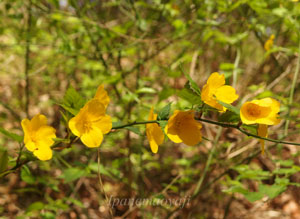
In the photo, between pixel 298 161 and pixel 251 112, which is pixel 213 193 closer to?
pixel 298 161

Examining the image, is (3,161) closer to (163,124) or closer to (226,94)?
(163,124)

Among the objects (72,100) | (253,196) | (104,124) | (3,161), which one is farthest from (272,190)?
(3,161)

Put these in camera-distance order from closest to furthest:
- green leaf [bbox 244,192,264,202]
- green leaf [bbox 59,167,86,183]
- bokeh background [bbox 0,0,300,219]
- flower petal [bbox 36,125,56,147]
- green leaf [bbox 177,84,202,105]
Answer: green leaf [bbox 177,84,202,105] → flower petal [bbox 36,125,56,147] → green leaf [bbox 244,192,264,202] → green leaf [bbox 59,167,86,183] → bokeh background [bbox 0,0,300,219]

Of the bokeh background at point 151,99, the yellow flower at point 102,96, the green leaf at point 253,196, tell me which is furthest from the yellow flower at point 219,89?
the bokeh background at point 151,99

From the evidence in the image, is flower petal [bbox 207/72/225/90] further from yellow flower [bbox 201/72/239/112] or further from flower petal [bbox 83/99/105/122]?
flower petal [bbox 83/99/105/122]

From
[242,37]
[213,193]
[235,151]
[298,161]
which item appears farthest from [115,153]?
[298,161]

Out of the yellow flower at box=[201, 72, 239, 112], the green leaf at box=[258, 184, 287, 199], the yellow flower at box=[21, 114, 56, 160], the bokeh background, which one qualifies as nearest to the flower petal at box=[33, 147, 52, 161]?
the yellow flower at box=[21, 114, 56, 160]
